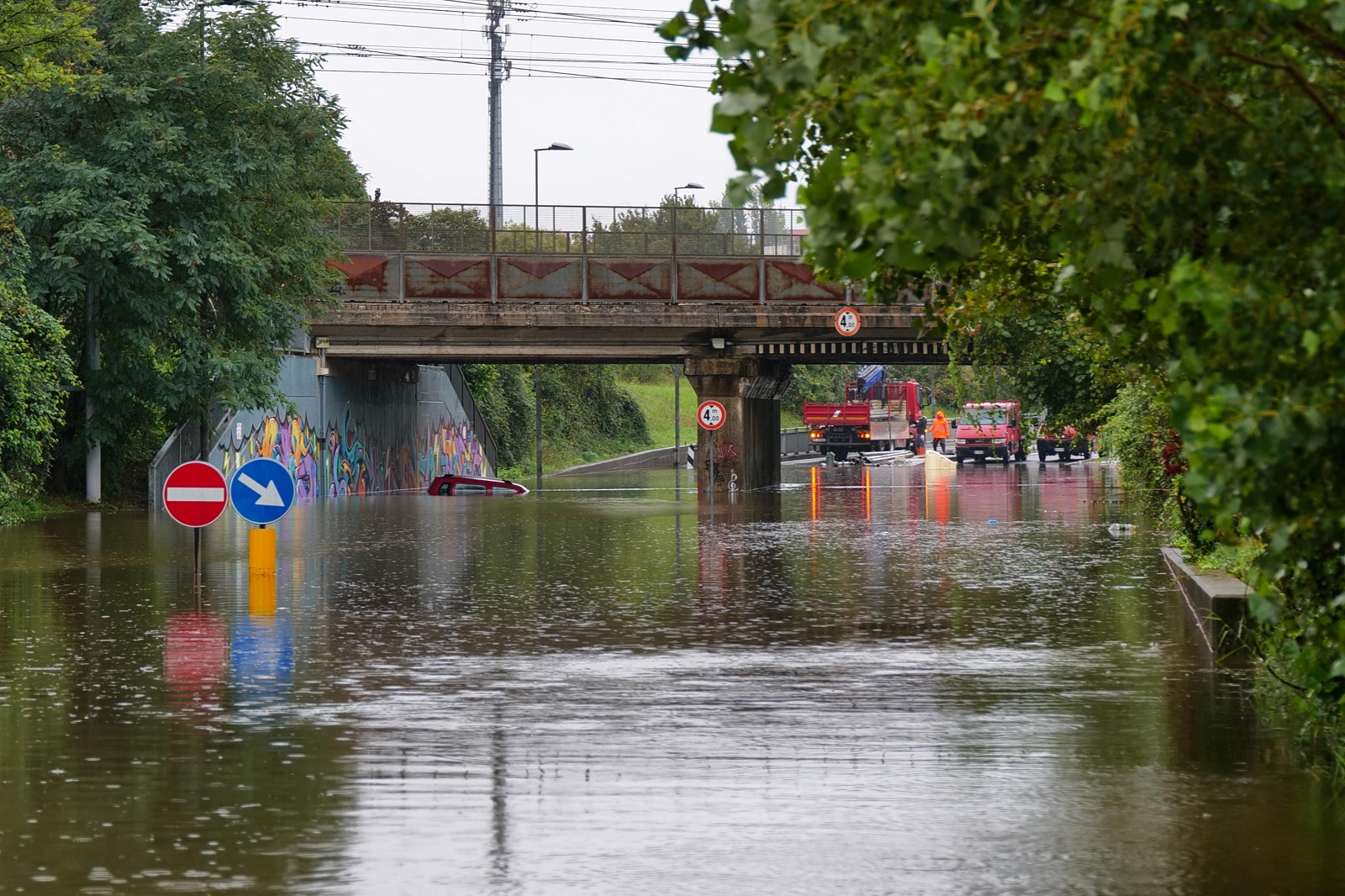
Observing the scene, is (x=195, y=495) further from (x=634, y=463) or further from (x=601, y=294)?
(x=634, y=463)

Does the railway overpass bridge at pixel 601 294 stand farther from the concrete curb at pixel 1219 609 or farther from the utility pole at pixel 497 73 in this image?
the concrete curb at pixel 1219 609

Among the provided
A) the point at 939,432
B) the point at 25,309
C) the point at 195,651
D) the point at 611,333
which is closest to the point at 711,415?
the point at 611,333

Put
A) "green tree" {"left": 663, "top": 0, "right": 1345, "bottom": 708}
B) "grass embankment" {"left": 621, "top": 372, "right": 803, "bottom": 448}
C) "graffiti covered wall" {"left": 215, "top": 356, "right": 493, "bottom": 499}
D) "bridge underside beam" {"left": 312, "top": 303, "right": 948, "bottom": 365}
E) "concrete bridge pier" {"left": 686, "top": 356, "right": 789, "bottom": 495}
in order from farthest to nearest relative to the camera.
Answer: "grass embankment" {"left": 621, "top": 372, "right": 803, "bottom": 448}
"concrete bridge pier" {"left": 686, "top": 356, "right": 789, "bottom": 495}
"bridge underside beam" {"left": 312, "top": 303, "right": 948, "bottom": 365}
"graffiti covered wall" {"left": 215, "top": 356, "right": 493, "bottom": 499}
"green tree" {"left": 663, "top": 0, "right": 1345, "bottom": 708}

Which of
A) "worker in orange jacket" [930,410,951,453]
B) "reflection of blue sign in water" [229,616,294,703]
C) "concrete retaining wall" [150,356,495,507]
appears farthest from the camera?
"worker in orange jacket" [930,410,951,453]

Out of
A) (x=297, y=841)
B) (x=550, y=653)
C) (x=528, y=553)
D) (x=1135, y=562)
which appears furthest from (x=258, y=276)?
(x=297, y=841)

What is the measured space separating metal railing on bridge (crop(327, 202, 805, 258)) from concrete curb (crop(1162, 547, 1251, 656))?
35336 mm

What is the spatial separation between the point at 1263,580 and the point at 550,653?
754cm

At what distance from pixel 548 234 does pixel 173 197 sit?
1552 cm

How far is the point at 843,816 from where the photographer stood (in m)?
7.20

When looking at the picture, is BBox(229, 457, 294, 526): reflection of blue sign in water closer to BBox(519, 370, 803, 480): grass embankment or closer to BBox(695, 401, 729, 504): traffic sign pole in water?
BBox(695, 401, 729, 504): traffic sign pole in water

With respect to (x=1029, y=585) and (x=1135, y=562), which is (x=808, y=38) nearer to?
(x=1029, y=585)

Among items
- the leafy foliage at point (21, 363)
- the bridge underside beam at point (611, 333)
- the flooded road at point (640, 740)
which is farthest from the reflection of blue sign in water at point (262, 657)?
the bridge underside beam at point (611, 333)

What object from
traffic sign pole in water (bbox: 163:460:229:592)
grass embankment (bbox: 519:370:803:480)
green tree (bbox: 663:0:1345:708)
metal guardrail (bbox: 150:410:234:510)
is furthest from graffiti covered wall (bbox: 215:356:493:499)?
green tree (bbox: 663:0:1345:708)

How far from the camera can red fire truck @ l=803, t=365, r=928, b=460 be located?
86.4 metres
